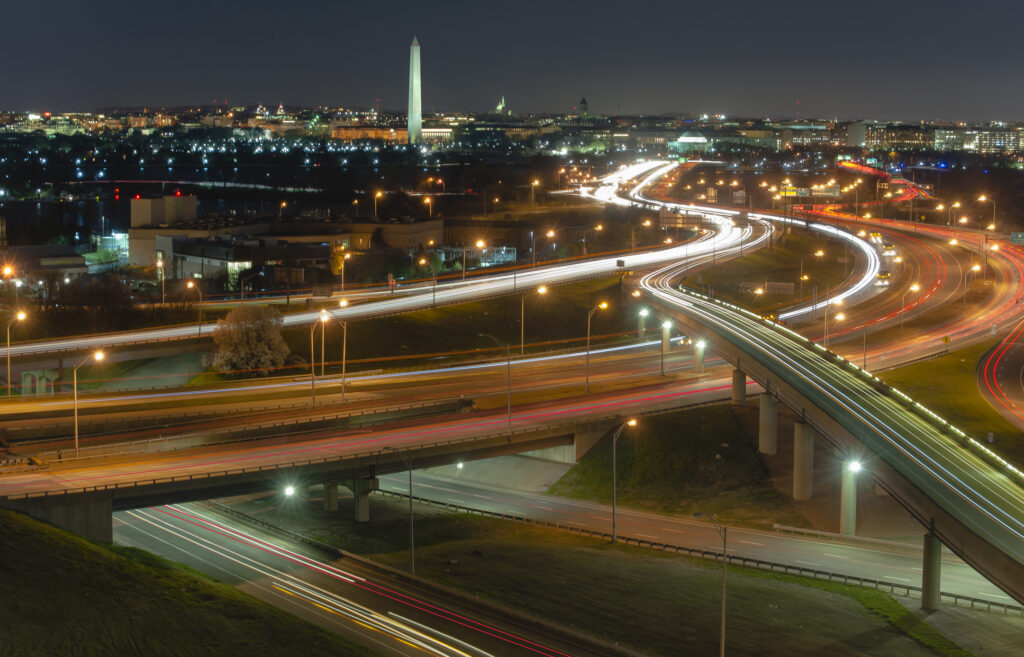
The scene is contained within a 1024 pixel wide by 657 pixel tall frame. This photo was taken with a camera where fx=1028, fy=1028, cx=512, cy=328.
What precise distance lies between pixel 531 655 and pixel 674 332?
32448 mm

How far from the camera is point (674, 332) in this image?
5222 cm

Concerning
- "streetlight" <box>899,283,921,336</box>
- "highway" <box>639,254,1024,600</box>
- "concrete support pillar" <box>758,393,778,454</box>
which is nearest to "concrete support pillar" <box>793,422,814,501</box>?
"highway" <box>639,254,1024,600</box>

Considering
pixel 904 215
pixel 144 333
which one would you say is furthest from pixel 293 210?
pixel 144 333

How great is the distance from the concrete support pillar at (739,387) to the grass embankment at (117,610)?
72.1 ft

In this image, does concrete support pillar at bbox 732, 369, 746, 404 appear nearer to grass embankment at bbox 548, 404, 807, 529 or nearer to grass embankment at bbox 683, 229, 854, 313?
grass embankment at bbox 548, 404, 807, 529

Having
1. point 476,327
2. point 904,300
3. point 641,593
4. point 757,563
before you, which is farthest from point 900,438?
point 904,300

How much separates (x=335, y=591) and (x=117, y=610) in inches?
204

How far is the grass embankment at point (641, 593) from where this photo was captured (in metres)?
22.3

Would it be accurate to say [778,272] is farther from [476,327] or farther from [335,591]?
[335,591]

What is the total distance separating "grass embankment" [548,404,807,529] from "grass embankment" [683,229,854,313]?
856 inches

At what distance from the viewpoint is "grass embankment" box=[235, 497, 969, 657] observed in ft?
73.2

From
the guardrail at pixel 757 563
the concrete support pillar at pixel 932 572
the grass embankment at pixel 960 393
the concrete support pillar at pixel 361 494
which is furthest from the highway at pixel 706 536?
the grass embankment at pixel 960 393

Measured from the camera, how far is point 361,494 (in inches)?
1272

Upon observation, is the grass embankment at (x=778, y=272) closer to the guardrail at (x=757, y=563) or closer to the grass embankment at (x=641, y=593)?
the guardrail at (x=757, y=563)
